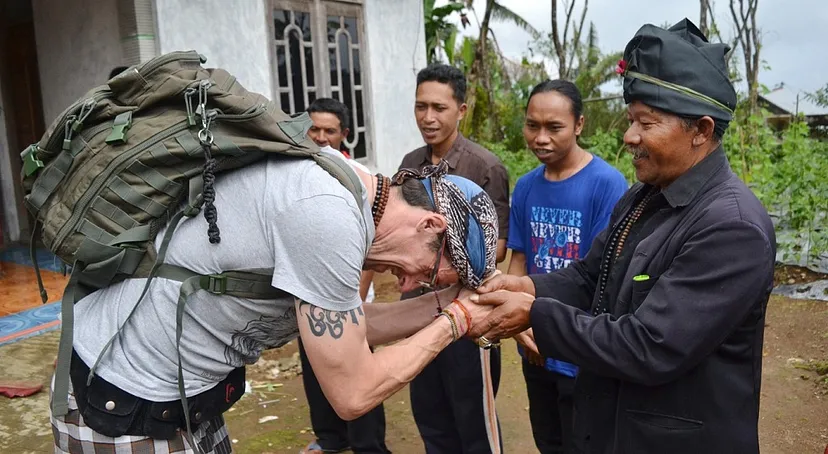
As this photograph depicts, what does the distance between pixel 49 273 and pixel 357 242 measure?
5.70m

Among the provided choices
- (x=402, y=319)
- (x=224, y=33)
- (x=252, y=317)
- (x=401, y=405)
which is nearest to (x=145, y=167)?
(x=252, y=317)

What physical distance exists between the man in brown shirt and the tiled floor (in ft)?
8.95

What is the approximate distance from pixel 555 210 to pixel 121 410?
2171 millimetres

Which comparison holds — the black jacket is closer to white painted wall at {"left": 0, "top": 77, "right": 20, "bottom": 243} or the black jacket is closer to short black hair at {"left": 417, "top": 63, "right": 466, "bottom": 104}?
short black hair at {"left": 417, "top": 63, "right": 466, "bottom": 104}

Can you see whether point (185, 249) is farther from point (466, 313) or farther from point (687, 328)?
point (687, 328)

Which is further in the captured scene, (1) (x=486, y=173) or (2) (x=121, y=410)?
(1) (x=486, y=173)

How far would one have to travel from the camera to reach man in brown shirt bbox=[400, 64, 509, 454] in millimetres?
3334

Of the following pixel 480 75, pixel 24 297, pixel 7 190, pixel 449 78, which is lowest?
pixel 24 297

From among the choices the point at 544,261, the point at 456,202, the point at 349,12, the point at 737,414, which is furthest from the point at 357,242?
the point at 349,12

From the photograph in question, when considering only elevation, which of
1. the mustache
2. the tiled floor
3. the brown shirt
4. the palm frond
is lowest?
the tiled floor

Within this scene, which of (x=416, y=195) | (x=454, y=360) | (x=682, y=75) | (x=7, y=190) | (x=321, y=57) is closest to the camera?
(x=682, y=75)

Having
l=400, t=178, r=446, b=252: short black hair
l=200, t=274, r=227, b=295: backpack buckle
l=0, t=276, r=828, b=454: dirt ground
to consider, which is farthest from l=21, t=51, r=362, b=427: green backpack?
l=0, t=276, r=828, b=454: dirt ground

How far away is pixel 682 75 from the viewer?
1.84 meters

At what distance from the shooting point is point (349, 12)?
731 centimetres
